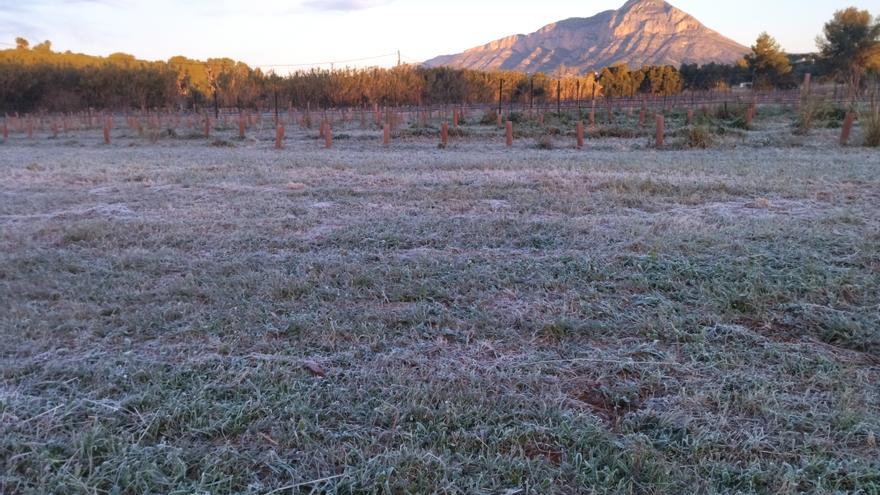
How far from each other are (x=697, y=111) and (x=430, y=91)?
75.8ft

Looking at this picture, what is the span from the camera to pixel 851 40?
Answer: 36.1m

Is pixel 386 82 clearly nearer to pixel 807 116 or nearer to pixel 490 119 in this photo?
pixel 490 119

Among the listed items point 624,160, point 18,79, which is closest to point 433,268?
point 624,160

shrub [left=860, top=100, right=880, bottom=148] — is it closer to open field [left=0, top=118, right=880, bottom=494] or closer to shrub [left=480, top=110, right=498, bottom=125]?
open field [left=0, top=118, right=880, bottom=494]

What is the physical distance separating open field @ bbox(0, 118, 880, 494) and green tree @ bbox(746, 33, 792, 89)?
38.7 meters

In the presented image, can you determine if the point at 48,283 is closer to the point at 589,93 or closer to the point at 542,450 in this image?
the point at 542,450

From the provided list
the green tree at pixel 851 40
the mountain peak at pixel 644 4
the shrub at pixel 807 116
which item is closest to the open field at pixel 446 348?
the shrub at pixel 807 116

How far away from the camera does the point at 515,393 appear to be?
230cm

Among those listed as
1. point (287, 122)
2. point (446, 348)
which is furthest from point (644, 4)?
point (446, 348)

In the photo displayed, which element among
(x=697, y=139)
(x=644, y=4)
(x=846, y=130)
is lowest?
(x=697, y=139)

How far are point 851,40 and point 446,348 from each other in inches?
1704

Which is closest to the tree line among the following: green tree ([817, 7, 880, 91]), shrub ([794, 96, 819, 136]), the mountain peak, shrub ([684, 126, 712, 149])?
green tree ([817, 7, 880, 91])

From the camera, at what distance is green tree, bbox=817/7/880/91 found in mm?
35156

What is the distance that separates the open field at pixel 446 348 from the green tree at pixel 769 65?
38728mm
